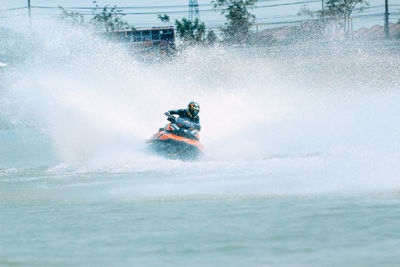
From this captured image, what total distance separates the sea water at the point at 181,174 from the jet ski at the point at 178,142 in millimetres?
263

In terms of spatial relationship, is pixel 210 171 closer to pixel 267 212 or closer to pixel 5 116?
pixel 267 212

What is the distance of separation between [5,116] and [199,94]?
1501 centimetres

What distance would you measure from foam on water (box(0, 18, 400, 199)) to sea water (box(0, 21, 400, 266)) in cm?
5

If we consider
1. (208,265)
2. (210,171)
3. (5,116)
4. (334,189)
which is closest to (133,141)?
(210,171)

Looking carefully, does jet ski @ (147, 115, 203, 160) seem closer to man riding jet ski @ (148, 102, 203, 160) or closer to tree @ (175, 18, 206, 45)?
man riding jet ski @ (148, 102, 203, 160)

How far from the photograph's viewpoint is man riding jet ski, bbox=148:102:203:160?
13.2m

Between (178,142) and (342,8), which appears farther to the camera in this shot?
(342,8)

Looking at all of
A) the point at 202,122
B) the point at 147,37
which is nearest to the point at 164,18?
the point at 147,37

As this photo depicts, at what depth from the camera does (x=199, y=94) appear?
2030 cm

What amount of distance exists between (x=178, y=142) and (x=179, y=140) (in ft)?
0.21

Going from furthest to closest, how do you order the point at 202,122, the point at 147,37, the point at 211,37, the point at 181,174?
the point at 147,37, the point at 211,37, the point at 202,122, the point at 181,174

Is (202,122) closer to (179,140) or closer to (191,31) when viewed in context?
(179,140)

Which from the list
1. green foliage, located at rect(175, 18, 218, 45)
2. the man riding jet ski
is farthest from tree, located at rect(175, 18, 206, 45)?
the man riding jet ski

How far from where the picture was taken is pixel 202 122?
17.4m
